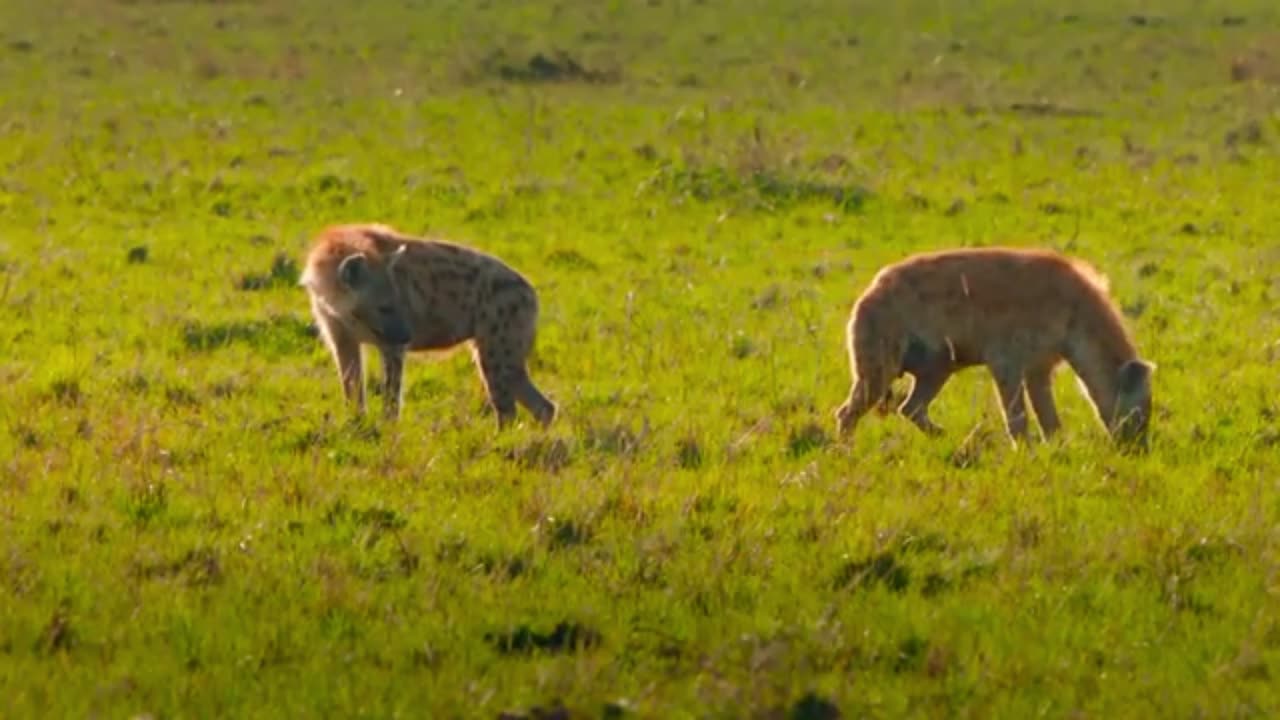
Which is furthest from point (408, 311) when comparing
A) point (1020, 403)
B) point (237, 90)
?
point (237, 90)

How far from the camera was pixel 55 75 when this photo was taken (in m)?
32.4

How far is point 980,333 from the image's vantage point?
11.5 meters

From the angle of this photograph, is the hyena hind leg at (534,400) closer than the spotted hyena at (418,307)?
Yes

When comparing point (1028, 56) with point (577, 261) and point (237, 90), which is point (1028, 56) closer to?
point (237, 90)

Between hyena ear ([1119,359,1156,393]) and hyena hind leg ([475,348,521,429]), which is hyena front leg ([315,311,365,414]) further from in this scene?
hyena ear ([1119,359,1156,393])

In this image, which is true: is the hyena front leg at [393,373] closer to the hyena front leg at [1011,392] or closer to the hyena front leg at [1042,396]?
the hyena front leg at [1011,392]

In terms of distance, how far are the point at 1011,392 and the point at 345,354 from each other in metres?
3.50

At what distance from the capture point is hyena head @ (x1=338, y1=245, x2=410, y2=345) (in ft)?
37.8

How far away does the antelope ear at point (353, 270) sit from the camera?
452 inches

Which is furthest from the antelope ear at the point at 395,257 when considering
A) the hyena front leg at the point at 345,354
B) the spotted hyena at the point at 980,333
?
the spotted hyena at the point at 980,333

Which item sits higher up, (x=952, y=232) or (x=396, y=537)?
(x=396, y=537)

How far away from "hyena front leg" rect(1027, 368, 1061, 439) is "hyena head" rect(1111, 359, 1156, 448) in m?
0.68

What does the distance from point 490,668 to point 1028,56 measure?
105 ft

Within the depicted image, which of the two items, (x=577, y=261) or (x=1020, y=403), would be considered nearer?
(x=1020, y=403)
